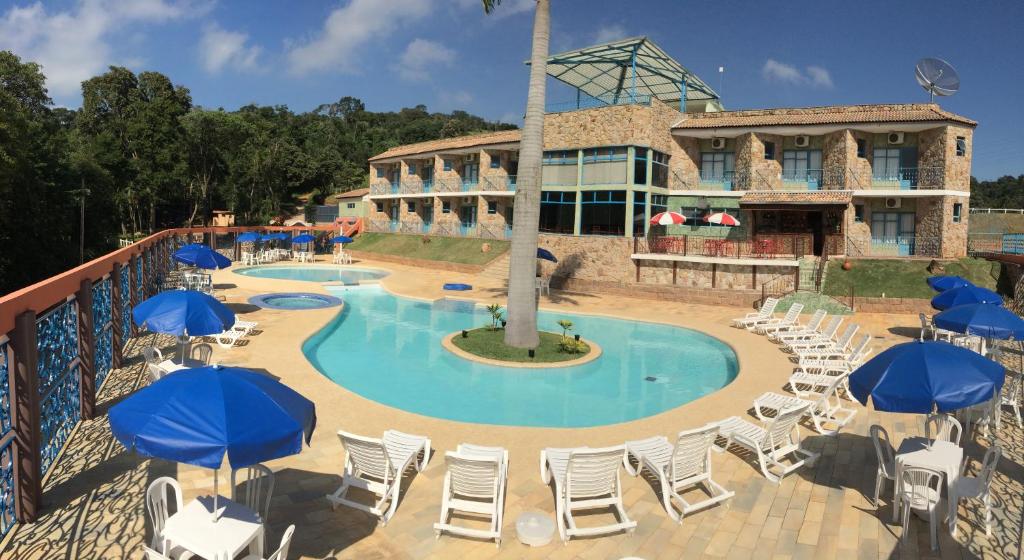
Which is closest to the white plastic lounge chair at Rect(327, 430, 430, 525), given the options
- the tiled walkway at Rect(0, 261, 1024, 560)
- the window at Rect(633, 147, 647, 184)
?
the tiled walkway at Rect(0, 261, 1024, 560)

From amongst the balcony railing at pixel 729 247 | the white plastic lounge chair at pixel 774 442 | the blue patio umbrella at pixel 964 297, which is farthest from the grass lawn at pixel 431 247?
the white plastic lounge chair at pixel 774 442

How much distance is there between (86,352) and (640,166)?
1010 inches

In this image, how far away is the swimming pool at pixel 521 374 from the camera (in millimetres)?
12320

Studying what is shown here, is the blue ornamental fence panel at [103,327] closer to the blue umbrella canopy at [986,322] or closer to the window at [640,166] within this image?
the blue umbrella canopy at [986,322]

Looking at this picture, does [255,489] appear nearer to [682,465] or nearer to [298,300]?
[682,465]

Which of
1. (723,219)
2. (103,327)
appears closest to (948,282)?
(723,219)

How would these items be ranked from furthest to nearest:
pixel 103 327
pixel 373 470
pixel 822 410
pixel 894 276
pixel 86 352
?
pixel 894 276
pixel 103 327
pixel 822 410
pixel 86 352
pixel 373 470

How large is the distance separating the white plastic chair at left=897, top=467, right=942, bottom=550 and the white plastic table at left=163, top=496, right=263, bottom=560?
6547 mm

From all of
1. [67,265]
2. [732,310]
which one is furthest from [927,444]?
[67,265]

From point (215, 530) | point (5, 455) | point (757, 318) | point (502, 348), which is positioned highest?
point (757, 318)

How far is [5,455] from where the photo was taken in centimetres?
591

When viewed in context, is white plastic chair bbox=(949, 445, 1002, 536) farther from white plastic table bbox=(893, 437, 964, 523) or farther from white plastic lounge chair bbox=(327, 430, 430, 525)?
white plastic lounge chair bbox=(327, 430, 430, 525)

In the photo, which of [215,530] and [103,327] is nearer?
[215,530]

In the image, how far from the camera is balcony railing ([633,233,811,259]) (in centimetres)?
2614
